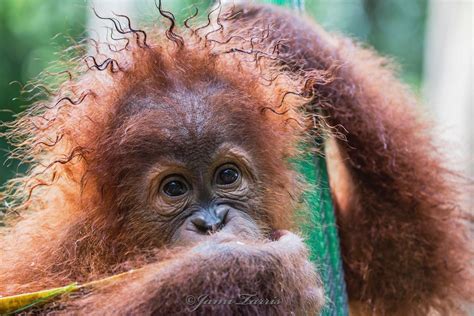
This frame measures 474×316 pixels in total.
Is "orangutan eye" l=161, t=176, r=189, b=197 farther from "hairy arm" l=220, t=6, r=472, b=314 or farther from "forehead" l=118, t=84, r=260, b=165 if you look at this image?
"hairy arm" l=220, t=6, r=472, b=314

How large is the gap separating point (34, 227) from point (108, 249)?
0.46 m

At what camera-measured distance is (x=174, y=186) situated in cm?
292

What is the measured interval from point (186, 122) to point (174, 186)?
26cm

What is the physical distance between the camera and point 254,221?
3.00 meters

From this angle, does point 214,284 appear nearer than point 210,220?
Yes

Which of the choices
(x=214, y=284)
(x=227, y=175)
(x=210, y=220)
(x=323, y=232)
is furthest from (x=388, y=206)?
(x=214, y=284)

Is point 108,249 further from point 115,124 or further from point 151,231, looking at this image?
point 115,124

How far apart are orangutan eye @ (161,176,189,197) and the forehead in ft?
0.28

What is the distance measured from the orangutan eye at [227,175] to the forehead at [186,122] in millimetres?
89

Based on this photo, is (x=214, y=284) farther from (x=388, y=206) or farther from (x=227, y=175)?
(x=388, y=206)

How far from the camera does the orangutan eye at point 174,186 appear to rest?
2906mm

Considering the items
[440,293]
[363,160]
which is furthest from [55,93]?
[440,293]

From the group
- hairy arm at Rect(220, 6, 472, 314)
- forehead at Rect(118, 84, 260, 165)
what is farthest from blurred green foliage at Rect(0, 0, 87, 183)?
forehead at Rect(118, 84, 260, 165)

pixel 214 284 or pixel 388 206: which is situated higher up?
pixel 388 206
